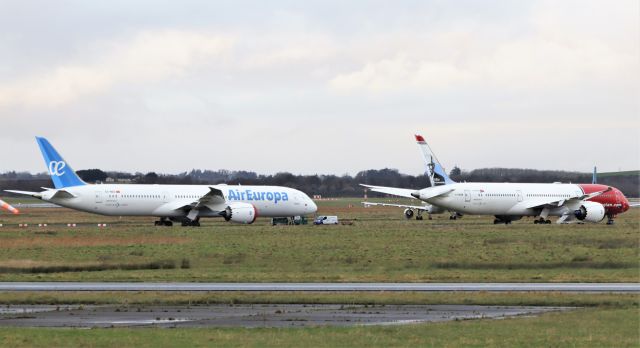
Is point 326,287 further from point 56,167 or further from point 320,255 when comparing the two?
point 56,167

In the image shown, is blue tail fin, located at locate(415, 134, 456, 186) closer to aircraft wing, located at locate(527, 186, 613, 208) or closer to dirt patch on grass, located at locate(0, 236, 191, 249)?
aircraft wing, located at locate(527, 186, 613, 208)

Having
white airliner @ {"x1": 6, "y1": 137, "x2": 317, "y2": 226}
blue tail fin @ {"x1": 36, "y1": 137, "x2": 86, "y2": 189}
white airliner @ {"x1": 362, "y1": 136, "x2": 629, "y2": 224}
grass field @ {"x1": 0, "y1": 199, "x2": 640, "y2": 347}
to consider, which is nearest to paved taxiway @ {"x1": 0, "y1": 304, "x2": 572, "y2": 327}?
grass field @ {"x1": 0, "y1": 199, "x2": 640, "y2": 347}

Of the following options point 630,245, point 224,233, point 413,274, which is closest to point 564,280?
point 413,274

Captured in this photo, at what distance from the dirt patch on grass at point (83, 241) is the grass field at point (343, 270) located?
70mm

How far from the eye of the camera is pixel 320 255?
147 ft

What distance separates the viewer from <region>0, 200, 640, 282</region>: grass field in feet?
114

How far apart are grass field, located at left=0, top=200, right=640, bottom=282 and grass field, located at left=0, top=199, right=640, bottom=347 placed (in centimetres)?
7

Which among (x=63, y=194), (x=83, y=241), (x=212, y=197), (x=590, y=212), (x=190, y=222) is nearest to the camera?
(x=83, y=241)

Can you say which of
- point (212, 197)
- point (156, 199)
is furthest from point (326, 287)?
point (156, 199)

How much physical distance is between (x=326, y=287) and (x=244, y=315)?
7.32 m

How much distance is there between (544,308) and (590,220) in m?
60.2

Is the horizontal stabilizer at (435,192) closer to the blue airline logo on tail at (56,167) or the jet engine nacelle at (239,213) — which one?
the jet engine nacelle at (239,213)

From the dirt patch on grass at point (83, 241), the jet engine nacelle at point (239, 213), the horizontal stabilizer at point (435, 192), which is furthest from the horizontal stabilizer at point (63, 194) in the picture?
the horizontal stabilizer at point (435, 192)

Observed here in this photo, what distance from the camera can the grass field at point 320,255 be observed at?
3472 centimetres
